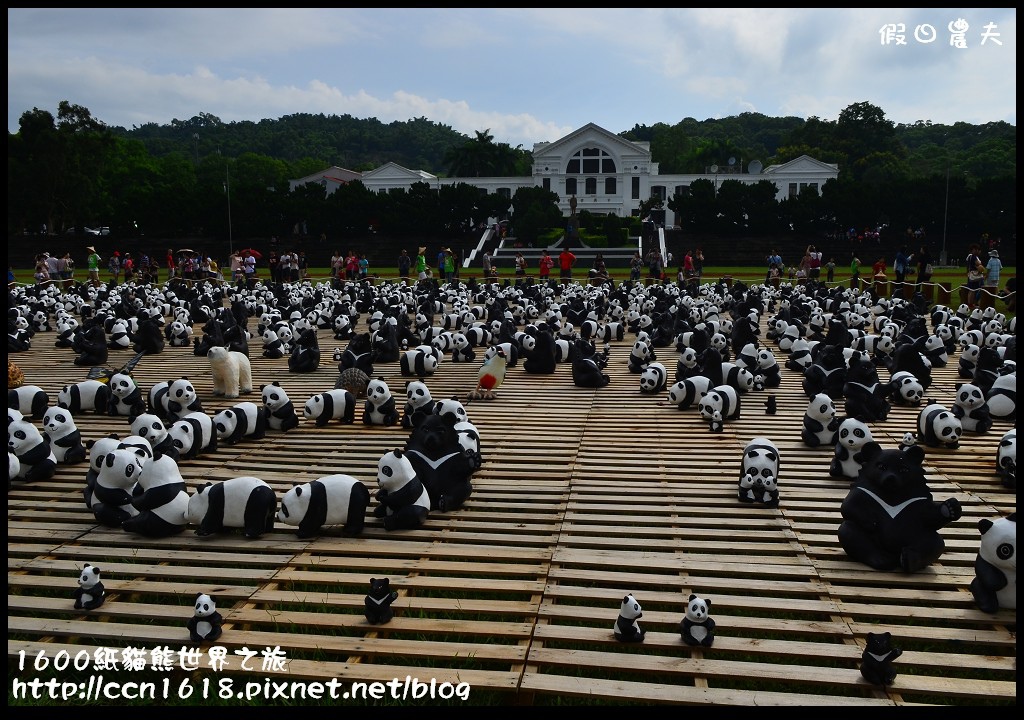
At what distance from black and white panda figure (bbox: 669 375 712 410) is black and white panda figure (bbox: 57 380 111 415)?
7388 mm

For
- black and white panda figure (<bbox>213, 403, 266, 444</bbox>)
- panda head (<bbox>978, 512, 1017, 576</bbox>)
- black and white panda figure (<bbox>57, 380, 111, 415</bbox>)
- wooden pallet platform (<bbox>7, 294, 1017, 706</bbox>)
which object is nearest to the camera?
wooden pallet platform (<bbox>7, 294, 1017, 706</bbox>)

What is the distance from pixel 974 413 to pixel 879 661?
614cm

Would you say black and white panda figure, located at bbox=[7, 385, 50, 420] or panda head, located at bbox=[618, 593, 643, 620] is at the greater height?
black and white panda figure, located at bbox=[7, 385, 50, 420]

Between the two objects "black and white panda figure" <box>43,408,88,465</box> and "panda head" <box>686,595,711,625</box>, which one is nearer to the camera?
"panda head" <box>686,595,711,625</box>

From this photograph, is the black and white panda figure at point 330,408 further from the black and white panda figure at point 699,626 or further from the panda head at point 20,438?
the black and white panda figure at point 699,626

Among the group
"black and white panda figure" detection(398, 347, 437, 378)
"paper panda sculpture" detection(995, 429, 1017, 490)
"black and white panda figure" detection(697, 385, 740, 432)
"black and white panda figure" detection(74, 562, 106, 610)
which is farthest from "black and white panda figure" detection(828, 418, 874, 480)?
"black and white panda figure" detection(398, 347, 437, 378)

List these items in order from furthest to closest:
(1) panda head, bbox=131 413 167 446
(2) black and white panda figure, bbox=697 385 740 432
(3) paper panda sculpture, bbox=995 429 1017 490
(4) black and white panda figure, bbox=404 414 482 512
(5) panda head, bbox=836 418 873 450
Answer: (2) black and white panda figure, bbox=697 385 740 432, (1) panda head, bbox=131 413 167 446, (5) panda head, bbox=836 418 873 450, (3) paper panda sculpture, bbox=995 429 1017 490, (4) black and white panda figure, bbox=404 414 482 512

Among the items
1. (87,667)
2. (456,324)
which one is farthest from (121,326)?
(87,667)

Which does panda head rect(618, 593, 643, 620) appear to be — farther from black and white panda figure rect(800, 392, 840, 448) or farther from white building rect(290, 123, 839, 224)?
white building rect(290, 123, 839, 224)

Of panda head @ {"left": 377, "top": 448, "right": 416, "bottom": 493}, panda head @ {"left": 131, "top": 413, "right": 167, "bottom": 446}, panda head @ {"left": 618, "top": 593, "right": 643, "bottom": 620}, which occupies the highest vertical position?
panda head @ {"left": 131, "top": 413, "right": 167, "bottom": 446}

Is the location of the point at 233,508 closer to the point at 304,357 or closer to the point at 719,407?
the point at 719,407

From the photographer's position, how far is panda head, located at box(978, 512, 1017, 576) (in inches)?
197

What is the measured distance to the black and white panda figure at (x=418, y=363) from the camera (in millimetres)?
13250

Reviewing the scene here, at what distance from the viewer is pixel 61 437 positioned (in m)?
8.24
